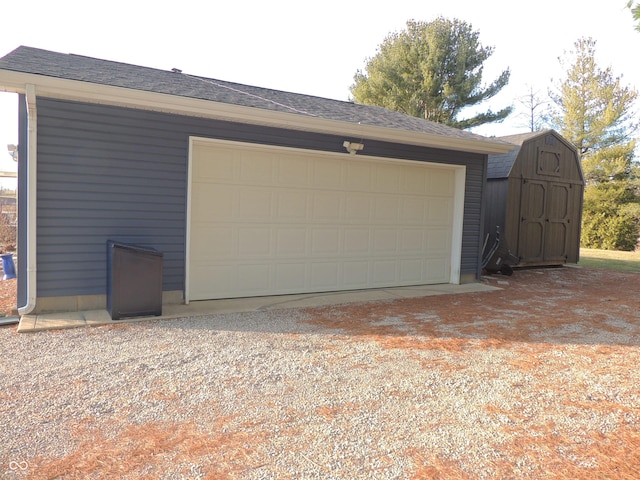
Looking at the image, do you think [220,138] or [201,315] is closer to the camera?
[201,315]

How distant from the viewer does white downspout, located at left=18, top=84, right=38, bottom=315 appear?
447 cm

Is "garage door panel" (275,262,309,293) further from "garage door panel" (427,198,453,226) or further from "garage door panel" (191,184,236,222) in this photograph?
"garage door panel" (427,198,453,226)

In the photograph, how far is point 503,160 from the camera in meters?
10.3

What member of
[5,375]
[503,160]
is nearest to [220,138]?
[5,375]

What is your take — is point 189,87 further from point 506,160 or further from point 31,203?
point 506,160

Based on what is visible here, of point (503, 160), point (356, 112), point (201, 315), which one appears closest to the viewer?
point (201, 315)

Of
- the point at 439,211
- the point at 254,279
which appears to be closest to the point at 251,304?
the point at 254,279

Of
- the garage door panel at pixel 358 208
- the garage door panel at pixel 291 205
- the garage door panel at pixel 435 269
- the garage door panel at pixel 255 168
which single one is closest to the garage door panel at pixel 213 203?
the garage door panel at pixel 255 168

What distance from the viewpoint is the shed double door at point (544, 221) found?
1041 centimetres

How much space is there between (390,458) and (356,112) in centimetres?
607

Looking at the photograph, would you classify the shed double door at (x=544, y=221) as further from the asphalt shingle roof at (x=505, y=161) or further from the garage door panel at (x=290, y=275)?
the garage door panel at (x=290, y=275)

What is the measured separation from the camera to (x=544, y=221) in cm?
1077

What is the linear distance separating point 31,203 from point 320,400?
3.73 m

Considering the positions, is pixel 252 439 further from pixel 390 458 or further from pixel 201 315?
pixel 201 315
